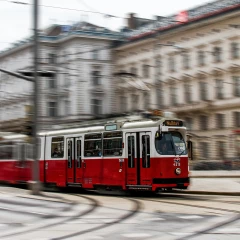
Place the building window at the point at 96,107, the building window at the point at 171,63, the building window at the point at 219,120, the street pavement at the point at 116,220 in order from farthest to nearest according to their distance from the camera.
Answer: the building window at the point at 171,63
the building window at the point at 96,107
the building window at the point at 219,120
the street pavement at the point at 116,220

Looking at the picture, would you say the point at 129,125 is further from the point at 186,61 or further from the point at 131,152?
the point at 186,61

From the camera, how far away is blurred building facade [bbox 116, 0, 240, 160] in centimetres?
5225

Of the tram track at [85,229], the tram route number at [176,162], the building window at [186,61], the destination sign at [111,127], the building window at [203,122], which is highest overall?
the building window at [186,61]

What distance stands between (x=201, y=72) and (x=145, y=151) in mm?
36747

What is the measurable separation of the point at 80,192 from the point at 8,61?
1525 inches

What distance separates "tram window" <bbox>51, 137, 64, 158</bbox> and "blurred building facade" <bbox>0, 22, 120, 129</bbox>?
30721 millimetres

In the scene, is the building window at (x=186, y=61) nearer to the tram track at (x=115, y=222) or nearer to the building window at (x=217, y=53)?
the building window at (x=217, y=53)

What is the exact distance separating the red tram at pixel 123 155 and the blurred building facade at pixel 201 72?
27.0 metres

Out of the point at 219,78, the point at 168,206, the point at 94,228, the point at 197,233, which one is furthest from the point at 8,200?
the point at 219,78

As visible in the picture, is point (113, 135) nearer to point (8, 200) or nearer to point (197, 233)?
point (8, 200)

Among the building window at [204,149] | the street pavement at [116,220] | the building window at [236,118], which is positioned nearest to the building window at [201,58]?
the building window at [236,118]

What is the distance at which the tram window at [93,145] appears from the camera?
21094 millimetres

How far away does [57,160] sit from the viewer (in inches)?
921

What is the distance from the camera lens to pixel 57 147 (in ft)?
77.4
